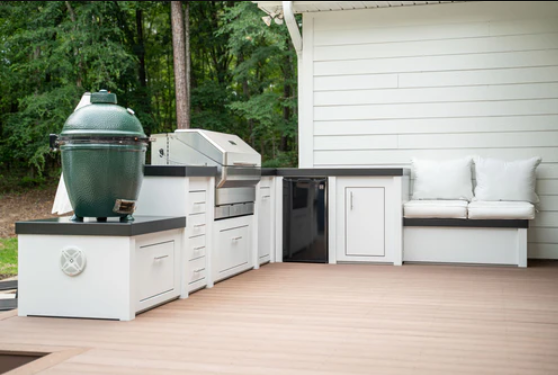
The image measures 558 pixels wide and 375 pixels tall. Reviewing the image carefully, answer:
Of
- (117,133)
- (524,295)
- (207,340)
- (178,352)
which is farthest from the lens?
(524,295)

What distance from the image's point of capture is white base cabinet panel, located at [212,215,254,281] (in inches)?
194

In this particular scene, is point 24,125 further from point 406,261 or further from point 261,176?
point 406,261

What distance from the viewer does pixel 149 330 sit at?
3389 mm

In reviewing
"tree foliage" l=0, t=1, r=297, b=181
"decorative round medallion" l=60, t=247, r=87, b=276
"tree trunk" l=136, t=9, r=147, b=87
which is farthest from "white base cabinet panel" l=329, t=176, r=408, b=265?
"tree trunk" l=136, t=9, r=147, b=87

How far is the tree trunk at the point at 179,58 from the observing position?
11070mm

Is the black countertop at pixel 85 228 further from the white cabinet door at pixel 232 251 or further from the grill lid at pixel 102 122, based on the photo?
the white cabinet door at pixel 232 251

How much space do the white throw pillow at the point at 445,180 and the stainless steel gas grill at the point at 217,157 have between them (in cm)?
187

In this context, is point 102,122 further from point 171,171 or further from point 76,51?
point 76,51

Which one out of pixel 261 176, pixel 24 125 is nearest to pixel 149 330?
pixel 261 176

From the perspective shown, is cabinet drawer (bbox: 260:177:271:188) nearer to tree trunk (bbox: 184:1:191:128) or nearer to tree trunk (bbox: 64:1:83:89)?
tree trunk (bbox: 184:1:191:128)

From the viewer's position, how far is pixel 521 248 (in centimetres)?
583

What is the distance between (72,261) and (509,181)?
4108 mm

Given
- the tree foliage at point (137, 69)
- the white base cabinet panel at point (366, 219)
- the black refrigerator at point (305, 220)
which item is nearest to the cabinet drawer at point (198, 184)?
the black refrigerator at point (305, 220)

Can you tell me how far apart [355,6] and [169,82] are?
853 cm
